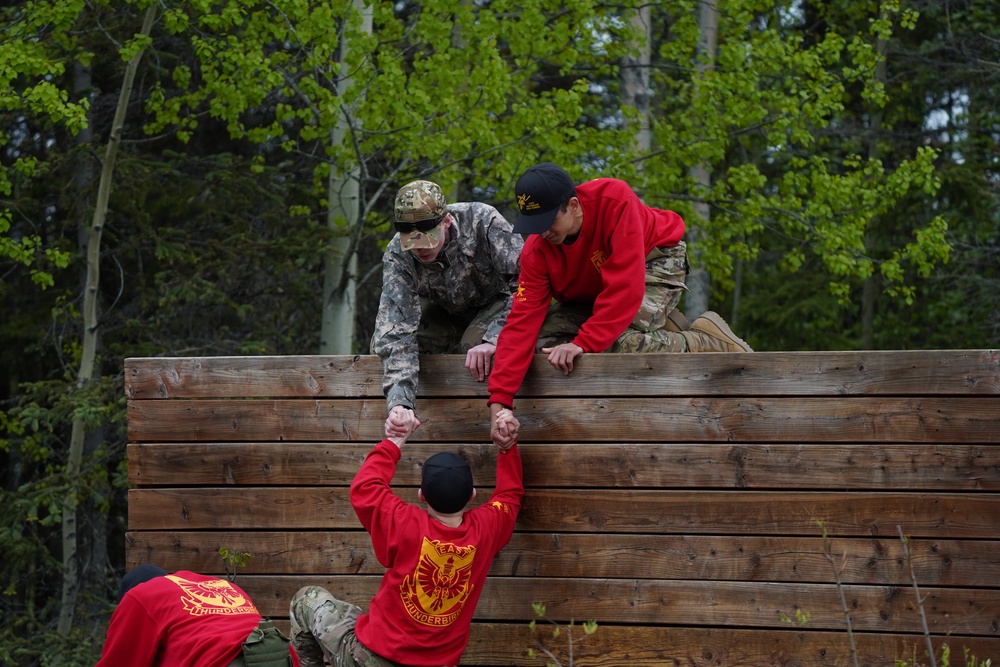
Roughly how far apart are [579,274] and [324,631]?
1829mm

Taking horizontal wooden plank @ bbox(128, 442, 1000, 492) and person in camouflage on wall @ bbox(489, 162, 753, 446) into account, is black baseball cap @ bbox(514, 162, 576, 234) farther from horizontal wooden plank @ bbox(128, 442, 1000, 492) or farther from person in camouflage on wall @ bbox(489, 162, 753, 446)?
horizontal wooden plank @ bbox(128, 442, 1000, 492)

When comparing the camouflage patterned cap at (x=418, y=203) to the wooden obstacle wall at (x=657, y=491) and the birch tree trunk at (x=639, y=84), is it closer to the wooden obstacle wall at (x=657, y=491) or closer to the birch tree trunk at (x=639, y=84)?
the wooden obstacle wall at (x=657, y=491)

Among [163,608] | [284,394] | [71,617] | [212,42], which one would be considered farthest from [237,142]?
[163,608]

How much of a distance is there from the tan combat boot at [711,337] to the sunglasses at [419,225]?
135cm

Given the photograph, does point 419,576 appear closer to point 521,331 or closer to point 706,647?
point 521,331

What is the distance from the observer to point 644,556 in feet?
16.2

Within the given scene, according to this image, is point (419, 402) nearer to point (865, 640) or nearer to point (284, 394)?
point (284, 394)

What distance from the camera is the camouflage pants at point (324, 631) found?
4.50 meters

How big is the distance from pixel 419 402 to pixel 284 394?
2.14 ft

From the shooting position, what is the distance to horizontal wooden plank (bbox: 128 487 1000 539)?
4.63m

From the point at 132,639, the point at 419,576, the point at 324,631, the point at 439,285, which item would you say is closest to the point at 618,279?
the point at 439,285

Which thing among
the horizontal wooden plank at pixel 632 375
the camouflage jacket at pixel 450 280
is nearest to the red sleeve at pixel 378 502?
the camouflage jacket at pixel 450 280

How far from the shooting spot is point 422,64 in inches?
461

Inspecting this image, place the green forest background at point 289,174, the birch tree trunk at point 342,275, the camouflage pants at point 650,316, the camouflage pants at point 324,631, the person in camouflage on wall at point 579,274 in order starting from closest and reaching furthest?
the camouflage pants at point 324,631, the person in camouflage on wall at point 579,274, the camouflage pants at point 650,316, the green forest background at point 289,174, the birch tree trunk at point 342,275
